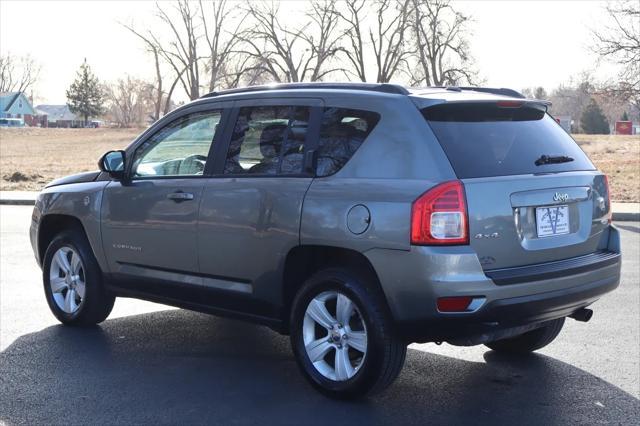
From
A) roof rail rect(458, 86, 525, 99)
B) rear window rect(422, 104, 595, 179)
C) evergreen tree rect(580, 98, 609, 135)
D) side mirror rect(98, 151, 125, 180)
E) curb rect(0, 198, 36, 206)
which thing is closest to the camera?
rear window rect(422, 104, 595, 179)

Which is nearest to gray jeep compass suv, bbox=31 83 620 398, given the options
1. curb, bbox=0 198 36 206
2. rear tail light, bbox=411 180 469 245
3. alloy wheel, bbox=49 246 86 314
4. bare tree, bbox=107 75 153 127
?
rear tail light, bbox=411 180 469 245

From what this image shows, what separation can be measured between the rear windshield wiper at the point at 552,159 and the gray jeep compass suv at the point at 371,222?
16mm

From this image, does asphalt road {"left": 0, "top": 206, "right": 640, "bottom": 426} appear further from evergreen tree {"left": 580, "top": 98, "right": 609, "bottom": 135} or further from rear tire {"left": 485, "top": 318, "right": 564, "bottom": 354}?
evergreen tree {"left": 580, "top": 98, "right": 609, "bottom": 135}

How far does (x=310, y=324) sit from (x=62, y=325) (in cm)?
280

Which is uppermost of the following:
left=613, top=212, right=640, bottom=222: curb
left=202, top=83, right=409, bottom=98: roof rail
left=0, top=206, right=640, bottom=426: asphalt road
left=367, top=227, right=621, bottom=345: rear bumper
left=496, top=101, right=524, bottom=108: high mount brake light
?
left=202, top=83, right=409, bottom=98: roof rail

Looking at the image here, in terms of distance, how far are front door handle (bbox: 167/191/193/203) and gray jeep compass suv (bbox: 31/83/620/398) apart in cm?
2

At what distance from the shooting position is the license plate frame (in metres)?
4.70

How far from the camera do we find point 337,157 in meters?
4.94

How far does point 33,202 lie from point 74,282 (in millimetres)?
13119

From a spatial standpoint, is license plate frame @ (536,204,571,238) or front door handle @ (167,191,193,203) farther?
front door handle @ (167,191,193,203)

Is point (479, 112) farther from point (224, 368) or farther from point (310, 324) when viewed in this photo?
point (224, 368)

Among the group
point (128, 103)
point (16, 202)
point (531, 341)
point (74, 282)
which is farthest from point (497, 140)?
point (128, 103)

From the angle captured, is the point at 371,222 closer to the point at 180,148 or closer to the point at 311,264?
the point at 311,264

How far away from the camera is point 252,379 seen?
535 centimetres
